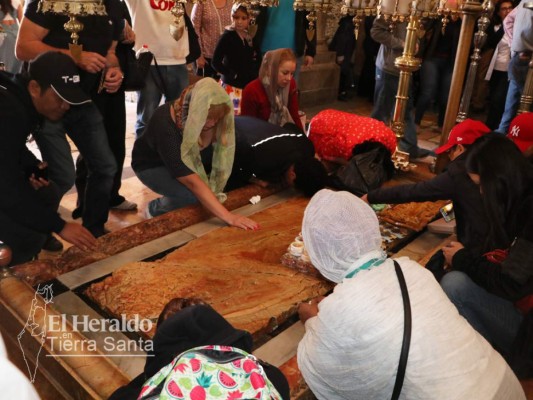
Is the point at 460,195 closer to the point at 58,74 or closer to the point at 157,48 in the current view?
the point at 58,74

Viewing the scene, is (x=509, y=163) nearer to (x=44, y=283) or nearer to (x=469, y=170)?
(x=469, y=170)

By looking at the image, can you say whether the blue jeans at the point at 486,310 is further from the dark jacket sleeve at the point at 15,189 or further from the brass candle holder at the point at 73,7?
the brass candle holder at the point at 73,7

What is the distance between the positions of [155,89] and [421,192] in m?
2.12

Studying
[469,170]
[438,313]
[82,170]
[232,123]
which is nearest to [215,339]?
[438,313]

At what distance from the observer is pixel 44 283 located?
2047mm

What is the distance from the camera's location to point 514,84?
182 inches

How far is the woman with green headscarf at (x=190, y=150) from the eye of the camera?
8.49ft

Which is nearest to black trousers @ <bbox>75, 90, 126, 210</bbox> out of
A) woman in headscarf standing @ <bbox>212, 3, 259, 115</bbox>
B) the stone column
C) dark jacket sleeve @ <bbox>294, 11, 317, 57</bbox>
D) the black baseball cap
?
the black baseball cap

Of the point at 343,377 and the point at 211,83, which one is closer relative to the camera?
the point at 343,377

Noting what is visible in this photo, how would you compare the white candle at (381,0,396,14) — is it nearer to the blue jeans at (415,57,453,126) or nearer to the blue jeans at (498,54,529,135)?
the blue jeans at (498,54,529,135)

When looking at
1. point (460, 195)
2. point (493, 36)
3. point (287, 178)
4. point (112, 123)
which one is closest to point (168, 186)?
point (112, 123)

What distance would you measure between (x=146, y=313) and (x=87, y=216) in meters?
1.21

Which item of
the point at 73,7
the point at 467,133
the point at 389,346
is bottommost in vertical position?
Result: the point at 389,346

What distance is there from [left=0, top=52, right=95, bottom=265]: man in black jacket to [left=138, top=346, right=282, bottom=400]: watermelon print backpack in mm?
1352
